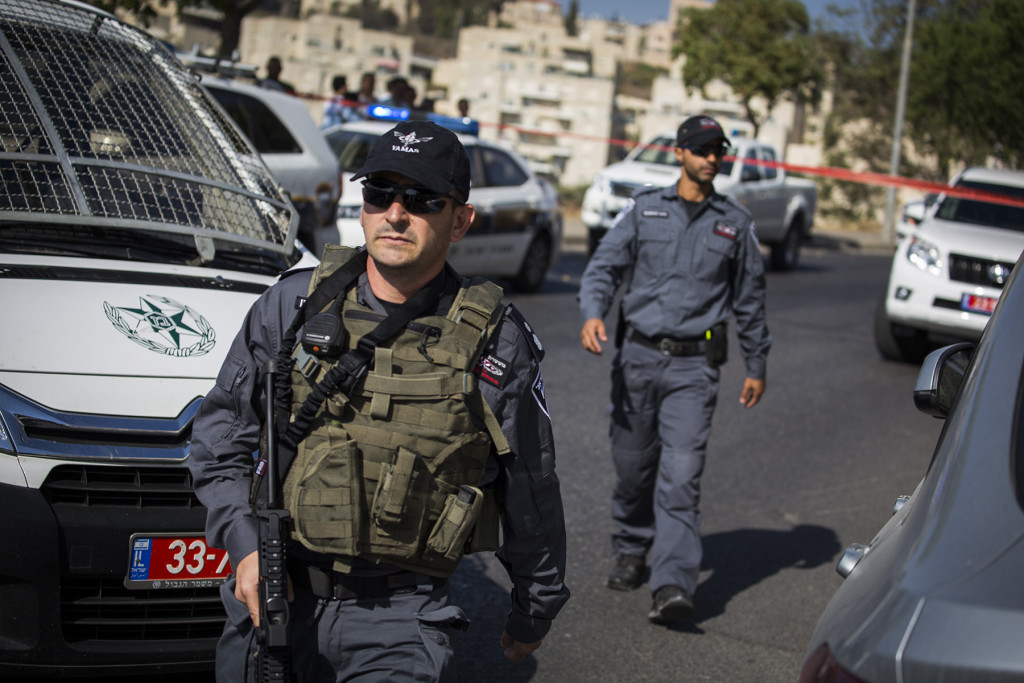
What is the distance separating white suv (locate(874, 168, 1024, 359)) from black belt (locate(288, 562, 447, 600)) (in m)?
8.28

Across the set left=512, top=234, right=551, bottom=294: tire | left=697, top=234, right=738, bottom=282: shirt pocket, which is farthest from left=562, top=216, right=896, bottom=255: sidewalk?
left=697, top=234, right=738, bottom=282: shirt pocket

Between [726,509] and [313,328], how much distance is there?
4.04 meters

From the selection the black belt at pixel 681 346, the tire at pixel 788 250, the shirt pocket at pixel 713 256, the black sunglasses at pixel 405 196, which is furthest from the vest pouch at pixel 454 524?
the tire at pixel 788 250

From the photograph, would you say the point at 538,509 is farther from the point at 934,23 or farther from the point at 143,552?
the point at 934,23

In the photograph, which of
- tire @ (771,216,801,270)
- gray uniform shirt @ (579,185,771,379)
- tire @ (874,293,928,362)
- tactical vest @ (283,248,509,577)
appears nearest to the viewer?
tactical vest @ (283,248,509,577)

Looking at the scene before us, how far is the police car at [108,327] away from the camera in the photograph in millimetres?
2867

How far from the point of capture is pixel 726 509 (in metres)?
5.91

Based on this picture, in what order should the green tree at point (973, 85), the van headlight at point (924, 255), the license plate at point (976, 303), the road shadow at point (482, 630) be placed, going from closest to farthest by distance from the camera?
the road shadow at point (482, 630) → the license plate at point (976, 303) → the van headlight at point (924, 255) → the green tree at point (973, 85)

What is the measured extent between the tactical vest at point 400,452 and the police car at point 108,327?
2.91 feet

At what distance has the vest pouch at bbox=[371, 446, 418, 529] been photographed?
7.31 feet

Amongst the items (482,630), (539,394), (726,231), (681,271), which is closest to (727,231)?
(726,231)

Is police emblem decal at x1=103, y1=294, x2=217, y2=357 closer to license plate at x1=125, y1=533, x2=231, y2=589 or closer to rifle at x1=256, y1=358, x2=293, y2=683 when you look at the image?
license plate at x1=125, y1=533, x2=231, y2=589

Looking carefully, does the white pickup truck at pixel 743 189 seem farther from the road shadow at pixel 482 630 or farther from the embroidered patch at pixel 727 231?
the road shadow at pixel 482 630

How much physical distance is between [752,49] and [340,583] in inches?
1191
